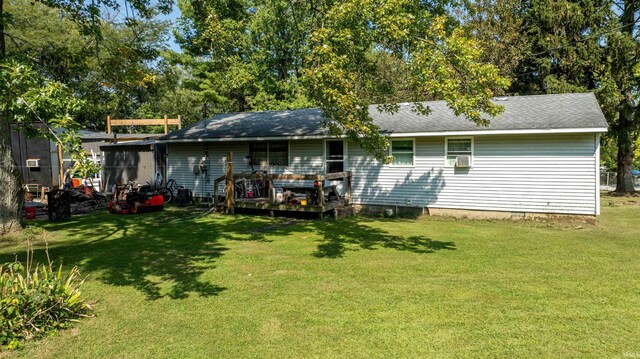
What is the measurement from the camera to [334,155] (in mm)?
14391

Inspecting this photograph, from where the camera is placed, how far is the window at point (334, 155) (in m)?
14.3

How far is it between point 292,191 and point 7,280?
9.36m

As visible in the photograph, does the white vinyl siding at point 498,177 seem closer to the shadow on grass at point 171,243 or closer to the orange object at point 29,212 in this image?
the shadow on grass at point 171,243

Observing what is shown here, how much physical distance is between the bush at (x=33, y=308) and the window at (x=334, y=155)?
1027cm

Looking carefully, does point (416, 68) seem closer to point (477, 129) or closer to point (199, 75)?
point (477, 129)

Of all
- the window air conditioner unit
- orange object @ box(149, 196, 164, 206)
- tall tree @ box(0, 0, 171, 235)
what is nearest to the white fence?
the window air conditioner unit

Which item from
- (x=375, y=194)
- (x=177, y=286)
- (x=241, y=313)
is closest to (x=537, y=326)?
(x=241, y=313)

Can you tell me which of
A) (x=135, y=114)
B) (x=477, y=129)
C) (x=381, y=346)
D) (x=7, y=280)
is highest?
(x=135, y=114)

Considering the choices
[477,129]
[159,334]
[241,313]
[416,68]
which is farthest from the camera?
[477,129]

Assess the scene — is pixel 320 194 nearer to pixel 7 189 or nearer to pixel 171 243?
pixel 171 243

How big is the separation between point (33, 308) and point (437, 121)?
1149cm

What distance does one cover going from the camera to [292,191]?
13430mm

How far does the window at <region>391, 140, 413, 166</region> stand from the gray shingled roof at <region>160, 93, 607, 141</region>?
21.4 inches

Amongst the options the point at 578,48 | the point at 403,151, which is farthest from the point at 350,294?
the point at 578,48
